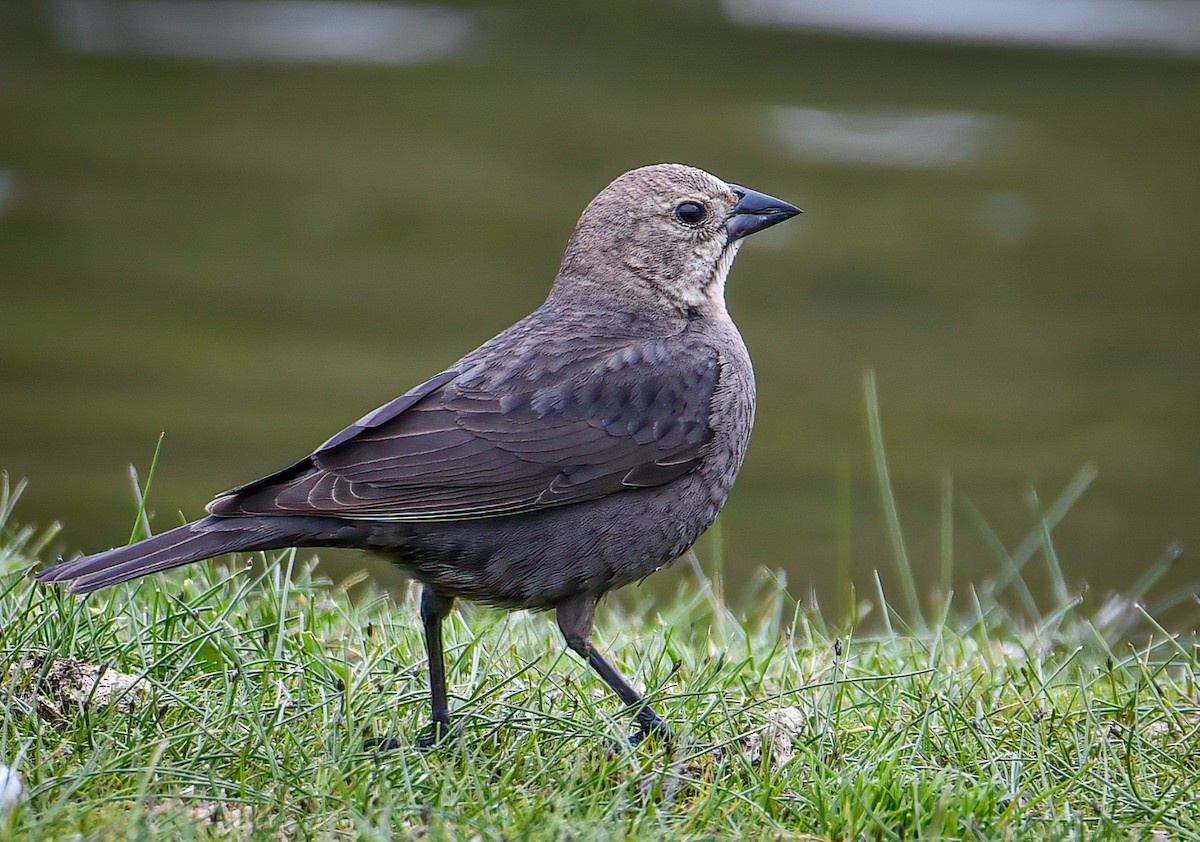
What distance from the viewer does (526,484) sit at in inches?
168

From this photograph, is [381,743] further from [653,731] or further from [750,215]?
[750,215]

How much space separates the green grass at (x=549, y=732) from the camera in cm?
348

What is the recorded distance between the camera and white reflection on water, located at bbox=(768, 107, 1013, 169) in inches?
586

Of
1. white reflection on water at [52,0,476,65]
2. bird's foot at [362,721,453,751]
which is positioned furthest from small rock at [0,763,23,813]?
white reflection on water at [52,0,476,65]

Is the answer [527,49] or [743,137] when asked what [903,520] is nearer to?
[743,137]

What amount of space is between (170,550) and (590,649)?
111 centimetres

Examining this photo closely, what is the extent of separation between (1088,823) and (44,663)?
99.0 inches

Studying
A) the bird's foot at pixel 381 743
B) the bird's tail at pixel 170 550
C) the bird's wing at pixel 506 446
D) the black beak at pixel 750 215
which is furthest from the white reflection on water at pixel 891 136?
the bird's foot at pixel 381 743

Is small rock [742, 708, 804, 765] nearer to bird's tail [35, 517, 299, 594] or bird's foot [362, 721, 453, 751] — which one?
bird's foot [362, 721, 453, 751]

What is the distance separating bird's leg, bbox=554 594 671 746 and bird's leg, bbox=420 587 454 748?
0.32m

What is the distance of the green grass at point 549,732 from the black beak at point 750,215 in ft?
4.07

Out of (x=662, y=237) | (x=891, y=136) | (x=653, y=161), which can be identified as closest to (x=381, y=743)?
(x=662, y=237)

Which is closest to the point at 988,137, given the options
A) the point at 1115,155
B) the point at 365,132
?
the point at 1115,155

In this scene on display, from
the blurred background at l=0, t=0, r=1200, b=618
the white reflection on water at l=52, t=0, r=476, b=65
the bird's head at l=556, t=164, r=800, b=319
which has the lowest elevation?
the blurred background at l=0, t=0, r=1200, b=618
